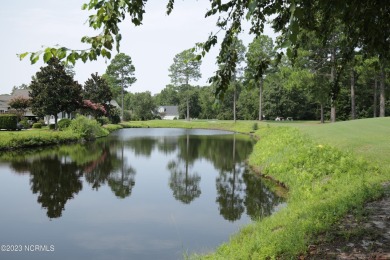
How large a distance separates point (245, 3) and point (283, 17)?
0.90 m

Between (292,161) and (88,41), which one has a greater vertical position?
(88,41)

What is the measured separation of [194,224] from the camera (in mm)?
11273

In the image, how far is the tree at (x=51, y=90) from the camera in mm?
41938

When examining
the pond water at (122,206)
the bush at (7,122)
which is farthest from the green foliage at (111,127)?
the pond water at (122,206)

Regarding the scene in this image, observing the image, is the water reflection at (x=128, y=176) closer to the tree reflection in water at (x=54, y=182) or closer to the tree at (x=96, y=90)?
the tree reflection in water at (x=54, y=182)

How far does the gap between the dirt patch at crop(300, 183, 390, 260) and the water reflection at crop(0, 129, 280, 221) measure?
507 centimetres

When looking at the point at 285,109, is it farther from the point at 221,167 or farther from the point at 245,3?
the point at 245,3

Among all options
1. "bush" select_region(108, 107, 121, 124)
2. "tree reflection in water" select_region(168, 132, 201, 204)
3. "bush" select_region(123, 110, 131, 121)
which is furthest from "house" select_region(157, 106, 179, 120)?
"tree reflection in water" select_region(168, 132, 201, 204)

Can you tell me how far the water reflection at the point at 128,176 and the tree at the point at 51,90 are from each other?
43.7 ft

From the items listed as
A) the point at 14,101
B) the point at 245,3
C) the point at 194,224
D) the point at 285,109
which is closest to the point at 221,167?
the point at 194,224

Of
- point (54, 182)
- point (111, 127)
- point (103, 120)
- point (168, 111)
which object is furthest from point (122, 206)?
point (168, 111)

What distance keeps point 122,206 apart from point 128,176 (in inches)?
248

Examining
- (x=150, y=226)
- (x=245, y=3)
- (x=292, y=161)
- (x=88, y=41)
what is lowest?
(x=150, y=226)

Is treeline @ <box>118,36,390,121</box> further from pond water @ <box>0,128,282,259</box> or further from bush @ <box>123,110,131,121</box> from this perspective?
pond water @ <box>0,128,282,259</box>
